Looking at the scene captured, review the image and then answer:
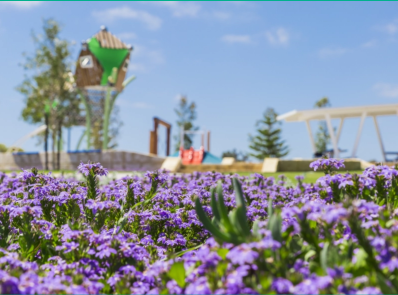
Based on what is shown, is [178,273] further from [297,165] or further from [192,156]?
[192,156]

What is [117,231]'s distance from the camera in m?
3.08

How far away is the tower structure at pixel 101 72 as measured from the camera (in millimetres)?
27016

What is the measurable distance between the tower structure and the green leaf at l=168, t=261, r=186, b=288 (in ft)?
83.2

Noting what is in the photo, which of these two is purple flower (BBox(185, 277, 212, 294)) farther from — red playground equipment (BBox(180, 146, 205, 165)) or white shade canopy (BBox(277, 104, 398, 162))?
red playground equipment (BBox(180, 146, 205, 165))

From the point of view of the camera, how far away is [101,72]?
89.4ft

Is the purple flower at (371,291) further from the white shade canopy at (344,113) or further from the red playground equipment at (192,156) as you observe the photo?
the red playground equipment at (192,156)

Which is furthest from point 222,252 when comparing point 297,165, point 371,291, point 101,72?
point 101,72

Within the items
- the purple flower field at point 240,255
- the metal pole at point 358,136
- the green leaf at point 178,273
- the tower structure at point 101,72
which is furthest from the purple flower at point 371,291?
the tower structure at point 101,72

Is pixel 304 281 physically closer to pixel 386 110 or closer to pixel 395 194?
pixel 395 194

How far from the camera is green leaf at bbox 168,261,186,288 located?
198 cm

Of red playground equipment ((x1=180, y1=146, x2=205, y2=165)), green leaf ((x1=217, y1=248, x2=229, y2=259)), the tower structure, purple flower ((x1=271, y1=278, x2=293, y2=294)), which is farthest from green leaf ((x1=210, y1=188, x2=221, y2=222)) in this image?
the tower structure

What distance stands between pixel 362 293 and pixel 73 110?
3179cm

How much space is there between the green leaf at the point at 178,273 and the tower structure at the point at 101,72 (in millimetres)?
25360

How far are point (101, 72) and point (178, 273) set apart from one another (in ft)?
87.9
